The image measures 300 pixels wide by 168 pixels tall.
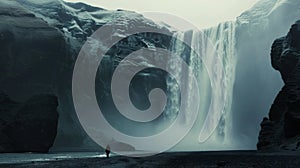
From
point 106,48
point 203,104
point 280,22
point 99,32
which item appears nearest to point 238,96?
point 203,104

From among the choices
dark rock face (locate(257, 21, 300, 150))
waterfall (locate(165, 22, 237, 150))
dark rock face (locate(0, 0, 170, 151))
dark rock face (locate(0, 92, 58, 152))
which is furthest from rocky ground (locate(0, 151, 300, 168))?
dark rock face (locate(0, 0, 170, 151))

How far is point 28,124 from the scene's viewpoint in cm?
6775

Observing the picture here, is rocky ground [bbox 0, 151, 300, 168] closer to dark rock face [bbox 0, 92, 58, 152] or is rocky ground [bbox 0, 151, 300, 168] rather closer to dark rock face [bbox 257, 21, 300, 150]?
dark rock face [bbox 257, 21, 300, 150]

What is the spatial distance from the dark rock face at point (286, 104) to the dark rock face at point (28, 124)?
3838cm

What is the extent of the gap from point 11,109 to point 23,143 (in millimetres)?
8089

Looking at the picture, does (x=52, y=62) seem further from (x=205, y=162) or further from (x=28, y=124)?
(x=205, y=162)

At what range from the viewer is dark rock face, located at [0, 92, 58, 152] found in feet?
218

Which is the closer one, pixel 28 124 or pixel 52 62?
pixel 28 124

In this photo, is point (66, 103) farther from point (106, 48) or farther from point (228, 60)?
point (228, 60)

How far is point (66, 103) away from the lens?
393 feet

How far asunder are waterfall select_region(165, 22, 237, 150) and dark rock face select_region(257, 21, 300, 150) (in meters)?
26.6

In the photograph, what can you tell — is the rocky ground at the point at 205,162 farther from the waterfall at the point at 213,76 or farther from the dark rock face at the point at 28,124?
the waterfall at the point at 213,76

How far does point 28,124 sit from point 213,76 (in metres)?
53.0

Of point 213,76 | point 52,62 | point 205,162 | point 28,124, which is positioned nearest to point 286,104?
point 205,162
